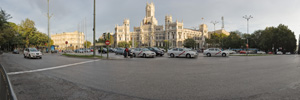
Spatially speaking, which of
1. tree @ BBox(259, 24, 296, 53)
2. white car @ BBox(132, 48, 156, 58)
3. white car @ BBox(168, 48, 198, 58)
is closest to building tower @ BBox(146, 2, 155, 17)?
tree @ BBox(259, 24, 296, 53)

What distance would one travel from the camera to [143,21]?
14638 centimetres

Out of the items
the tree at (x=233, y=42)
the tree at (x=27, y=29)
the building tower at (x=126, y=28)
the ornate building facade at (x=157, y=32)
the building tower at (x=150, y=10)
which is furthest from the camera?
the building tower at (x=150, y=10)

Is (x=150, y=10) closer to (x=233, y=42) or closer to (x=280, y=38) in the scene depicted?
(x=233, y=42)

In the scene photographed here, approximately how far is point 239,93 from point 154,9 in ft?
490

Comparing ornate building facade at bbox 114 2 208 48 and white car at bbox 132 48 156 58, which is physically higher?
ornate building facade at bbox 114 2 208 48

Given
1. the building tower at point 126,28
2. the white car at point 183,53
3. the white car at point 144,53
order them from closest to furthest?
the white car at point 183,53 → the white car at point 144,53 → the building tower at point 126,28

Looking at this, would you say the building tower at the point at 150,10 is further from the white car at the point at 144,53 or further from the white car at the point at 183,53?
the white car at the point at 183,53

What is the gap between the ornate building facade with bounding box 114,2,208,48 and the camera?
11893 cm

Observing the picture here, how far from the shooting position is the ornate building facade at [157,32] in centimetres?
11893

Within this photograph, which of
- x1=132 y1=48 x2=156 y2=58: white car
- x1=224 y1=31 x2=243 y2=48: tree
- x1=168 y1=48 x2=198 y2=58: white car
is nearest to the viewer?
x1=168 y1=48 x2=198 y2=58: white car

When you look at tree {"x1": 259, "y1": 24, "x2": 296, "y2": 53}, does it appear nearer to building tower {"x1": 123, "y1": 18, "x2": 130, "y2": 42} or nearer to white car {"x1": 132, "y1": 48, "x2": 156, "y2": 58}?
white car {"x1": 132, "y1": 48, "x2": 156, "y2": 58}

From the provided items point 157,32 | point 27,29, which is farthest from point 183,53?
point 157,32

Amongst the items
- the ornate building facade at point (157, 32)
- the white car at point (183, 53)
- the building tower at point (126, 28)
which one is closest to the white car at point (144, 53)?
the white car at point (183, 53)

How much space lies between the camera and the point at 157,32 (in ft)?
427
